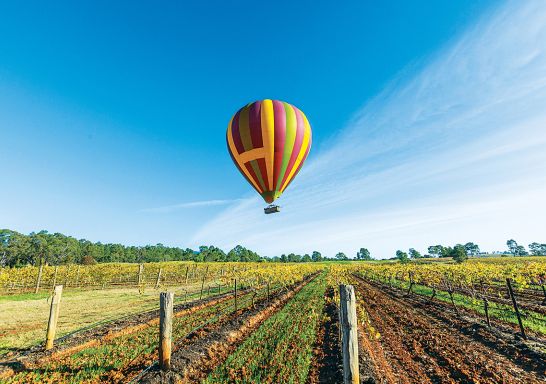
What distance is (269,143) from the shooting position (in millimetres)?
11977

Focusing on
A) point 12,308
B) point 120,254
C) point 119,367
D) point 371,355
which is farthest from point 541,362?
point 120,254

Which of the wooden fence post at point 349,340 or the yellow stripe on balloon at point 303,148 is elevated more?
the yellow stripe on balloon at point 303,148

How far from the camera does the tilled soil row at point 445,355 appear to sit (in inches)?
256

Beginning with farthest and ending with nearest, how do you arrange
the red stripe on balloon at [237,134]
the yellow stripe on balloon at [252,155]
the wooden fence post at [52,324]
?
the red stripe on balloon at [237,134], the yellow stripe on balloon at [252,155], the wooden fence post at [52,324]

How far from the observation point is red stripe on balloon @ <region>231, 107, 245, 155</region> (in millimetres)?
12539

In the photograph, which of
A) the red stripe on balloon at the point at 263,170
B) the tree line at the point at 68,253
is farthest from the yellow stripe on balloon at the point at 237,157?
the tree line at the point at 68,253

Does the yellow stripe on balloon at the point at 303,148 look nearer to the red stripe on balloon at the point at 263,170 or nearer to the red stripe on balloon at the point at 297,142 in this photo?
the red stripe on balloon at the point at 297,142

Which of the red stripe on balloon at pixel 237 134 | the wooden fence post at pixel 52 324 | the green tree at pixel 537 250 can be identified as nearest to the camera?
the wooden fence post at pixel 52 324

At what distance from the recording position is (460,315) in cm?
1280

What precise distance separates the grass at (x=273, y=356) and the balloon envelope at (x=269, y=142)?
5969mm

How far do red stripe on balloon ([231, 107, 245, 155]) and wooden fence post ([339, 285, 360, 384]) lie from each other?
9.47m

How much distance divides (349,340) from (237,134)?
10344 mm

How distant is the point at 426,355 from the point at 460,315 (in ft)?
22.8

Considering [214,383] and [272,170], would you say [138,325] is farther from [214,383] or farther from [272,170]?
[272,170]
